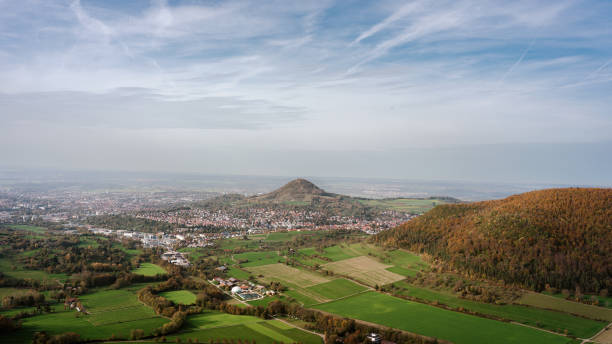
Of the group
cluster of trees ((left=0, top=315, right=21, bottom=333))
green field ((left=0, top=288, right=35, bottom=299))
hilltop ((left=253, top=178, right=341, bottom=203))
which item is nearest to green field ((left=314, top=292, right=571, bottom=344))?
cluster of trees ((left=0, top=315, right=21, bottom=333))

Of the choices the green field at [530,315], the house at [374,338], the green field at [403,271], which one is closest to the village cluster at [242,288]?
the house at [374,338]

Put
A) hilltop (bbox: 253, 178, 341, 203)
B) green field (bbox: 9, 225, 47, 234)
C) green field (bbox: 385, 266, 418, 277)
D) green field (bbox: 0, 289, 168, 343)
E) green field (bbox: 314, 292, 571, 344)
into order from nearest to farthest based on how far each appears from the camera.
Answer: green field (bbox: 0, 289, 168, 343)
green field (bbox: 314, 292, 571, 344)
green field (bbox: 385, 266, 418, 277)
green field (bbox: 9, 225, 47, 234)
hilltop (bbox: 253, 178, 341, 203)

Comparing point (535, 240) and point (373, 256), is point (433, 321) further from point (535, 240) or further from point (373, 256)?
point (373, 256)

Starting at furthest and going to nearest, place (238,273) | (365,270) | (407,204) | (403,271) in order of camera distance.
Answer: (407,204) → (365,270) → (238,273) → (403,271)

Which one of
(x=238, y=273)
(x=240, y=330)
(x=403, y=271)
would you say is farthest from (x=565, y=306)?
(x=238, y=273)

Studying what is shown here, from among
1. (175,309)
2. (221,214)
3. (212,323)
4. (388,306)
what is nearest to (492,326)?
(388,306)

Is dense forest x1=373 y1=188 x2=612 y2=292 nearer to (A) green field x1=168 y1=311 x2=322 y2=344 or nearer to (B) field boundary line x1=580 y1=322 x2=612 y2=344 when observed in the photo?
(B) field boundary line x1=580 y1=322 x2=612 y2=344

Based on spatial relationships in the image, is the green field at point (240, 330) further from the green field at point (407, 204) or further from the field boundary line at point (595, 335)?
the green field at point (407, 204)
